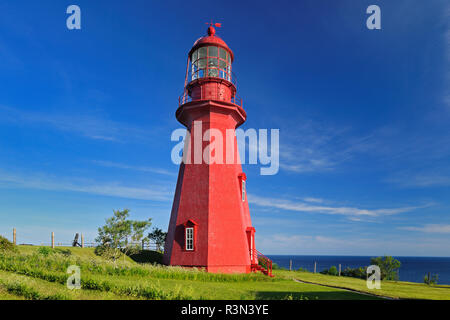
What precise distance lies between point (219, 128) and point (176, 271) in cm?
1045

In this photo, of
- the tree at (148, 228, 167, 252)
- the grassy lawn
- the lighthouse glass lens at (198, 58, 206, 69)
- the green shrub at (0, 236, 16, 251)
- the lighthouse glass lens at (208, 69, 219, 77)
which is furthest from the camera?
the tree at (148, 228, 167, 252)

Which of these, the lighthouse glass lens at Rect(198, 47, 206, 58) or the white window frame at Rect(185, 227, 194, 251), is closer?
the white window frame at Rect(185, 227, 194, 251)

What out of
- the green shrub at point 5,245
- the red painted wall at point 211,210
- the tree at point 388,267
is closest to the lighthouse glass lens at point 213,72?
the red painted wall at point 211,210

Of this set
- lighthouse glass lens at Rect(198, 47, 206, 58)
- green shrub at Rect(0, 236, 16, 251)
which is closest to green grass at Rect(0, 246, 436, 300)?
green shrub at Rect(0, 236, 16, 251)

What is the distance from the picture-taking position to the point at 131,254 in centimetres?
2377

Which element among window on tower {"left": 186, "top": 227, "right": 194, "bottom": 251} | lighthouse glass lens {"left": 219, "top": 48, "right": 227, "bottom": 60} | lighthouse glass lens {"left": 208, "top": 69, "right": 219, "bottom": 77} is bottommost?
window on tower {"left": 186, "top": 227, "right": 194, "bottom": 251}

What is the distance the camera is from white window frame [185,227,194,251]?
18609mm

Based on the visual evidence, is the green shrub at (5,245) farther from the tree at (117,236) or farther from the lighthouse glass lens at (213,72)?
the lighthouse glass lens at (213,72)

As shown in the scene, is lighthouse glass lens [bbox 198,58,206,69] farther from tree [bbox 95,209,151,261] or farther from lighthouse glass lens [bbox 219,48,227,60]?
tree [bbox 95,209,151,261]

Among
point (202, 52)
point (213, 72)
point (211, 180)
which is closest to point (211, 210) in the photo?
point (211, 180)

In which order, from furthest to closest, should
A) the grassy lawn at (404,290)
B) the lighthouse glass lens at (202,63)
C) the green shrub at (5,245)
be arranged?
the lighthouse glass lens at (202,63) → the green shrub at (5,245) → the grassy lawn at (404,290)

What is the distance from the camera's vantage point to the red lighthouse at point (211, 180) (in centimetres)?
1848

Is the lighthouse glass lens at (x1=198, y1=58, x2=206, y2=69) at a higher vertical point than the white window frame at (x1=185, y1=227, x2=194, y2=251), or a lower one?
higher
